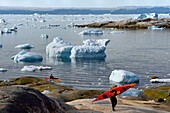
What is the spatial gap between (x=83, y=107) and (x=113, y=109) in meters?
1.79

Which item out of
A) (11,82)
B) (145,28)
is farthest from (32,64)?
(145,28)

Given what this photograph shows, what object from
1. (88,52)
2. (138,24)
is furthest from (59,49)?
(138,24)

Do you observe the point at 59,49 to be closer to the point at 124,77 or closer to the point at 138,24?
the point at 124,77

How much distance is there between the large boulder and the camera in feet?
34.1

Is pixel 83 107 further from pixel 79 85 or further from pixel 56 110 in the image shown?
pixel 79 85

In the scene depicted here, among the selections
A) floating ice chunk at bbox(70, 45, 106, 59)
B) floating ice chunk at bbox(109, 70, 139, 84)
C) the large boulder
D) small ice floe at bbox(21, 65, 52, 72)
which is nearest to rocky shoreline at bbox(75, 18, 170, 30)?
floating ice chunk at bbox(70, 45, 106, 59)

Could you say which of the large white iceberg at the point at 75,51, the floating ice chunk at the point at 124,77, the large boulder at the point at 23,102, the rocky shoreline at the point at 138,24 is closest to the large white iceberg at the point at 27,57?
the large white iceberg at the point at 75,51

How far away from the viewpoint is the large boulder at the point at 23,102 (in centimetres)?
1039

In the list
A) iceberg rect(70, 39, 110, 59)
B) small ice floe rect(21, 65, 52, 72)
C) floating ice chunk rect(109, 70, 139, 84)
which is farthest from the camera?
iceberg rect(70, 39, 110, 59)

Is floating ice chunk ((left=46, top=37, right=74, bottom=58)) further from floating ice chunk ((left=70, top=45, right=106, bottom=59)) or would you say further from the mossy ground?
the mossy ground

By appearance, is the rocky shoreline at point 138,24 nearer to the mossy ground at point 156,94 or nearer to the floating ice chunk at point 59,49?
the floating ice chunk at point 59,49

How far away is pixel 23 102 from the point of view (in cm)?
1099

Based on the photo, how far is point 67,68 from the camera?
4572cm

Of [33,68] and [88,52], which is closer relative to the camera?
[33,68]
